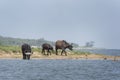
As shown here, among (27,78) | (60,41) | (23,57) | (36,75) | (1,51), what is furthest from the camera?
(60,41)

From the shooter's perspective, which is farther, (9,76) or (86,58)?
(86,58)

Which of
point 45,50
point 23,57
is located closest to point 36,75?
point 23,57

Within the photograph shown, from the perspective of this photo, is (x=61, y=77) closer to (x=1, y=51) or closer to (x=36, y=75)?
(x=36, y=75)

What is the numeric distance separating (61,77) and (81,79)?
247 centimetres

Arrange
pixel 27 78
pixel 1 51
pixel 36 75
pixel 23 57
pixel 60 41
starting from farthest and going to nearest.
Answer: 1. pixel 60 41
2. pixel 1 51
3. pixel 23 57
4. pixel 36 75
5. pixel 27 78

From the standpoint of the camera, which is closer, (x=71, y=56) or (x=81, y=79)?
(x=81, y=79)

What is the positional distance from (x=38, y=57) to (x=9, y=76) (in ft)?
115

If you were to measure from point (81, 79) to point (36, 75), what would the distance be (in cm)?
573

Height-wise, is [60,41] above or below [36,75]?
above

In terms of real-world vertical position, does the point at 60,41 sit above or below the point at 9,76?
above

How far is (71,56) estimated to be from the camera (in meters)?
85.8

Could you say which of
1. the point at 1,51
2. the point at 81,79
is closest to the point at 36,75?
the point at 81,79

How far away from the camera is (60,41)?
89.7 metres

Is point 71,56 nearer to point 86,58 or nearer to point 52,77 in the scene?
point 86,58
